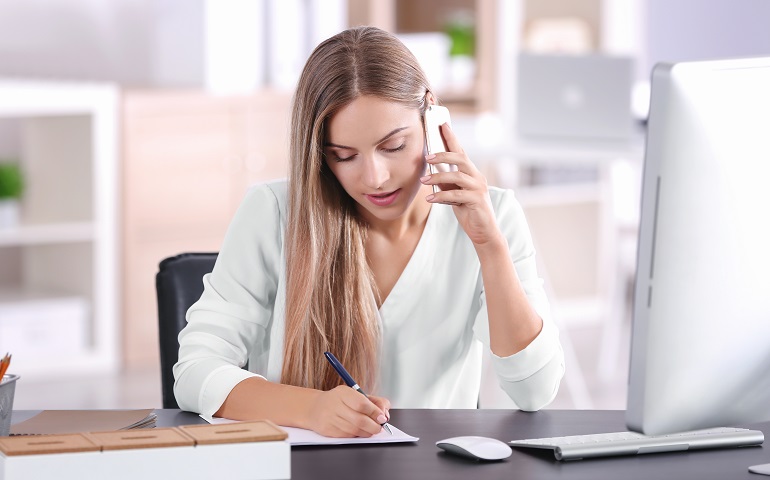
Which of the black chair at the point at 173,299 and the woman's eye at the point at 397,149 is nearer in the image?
the woman's eye at the point at 397,149

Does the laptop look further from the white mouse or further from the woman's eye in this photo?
the white mouse

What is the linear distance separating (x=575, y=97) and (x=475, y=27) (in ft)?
5.58

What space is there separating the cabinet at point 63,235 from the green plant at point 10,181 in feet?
0.39

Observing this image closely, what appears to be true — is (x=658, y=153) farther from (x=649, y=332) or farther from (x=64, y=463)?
(x=64, y=463)

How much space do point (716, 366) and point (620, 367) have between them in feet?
11.5

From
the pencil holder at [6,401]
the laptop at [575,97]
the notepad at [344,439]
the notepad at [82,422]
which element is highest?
the laptop at [575,97]

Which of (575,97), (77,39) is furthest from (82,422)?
(77,39)

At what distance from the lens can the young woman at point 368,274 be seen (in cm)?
154

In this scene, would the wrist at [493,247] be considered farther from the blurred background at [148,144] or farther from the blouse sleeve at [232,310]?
the blurred background at [148,144]

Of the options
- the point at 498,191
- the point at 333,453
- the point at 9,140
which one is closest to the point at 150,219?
the point at 9,140

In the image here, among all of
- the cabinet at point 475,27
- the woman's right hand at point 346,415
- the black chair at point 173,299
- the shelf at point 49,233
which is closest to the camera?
the woman's right hand at point 346,415

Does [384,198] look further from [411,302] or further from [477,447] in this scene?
[477,447]

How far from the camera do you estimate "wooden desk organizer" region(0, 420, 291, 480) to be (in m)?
1.11

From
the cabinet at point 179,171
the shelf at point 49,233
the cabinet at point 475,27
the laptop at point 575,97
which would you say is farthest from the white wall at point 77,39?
the laptop at point 575,97
